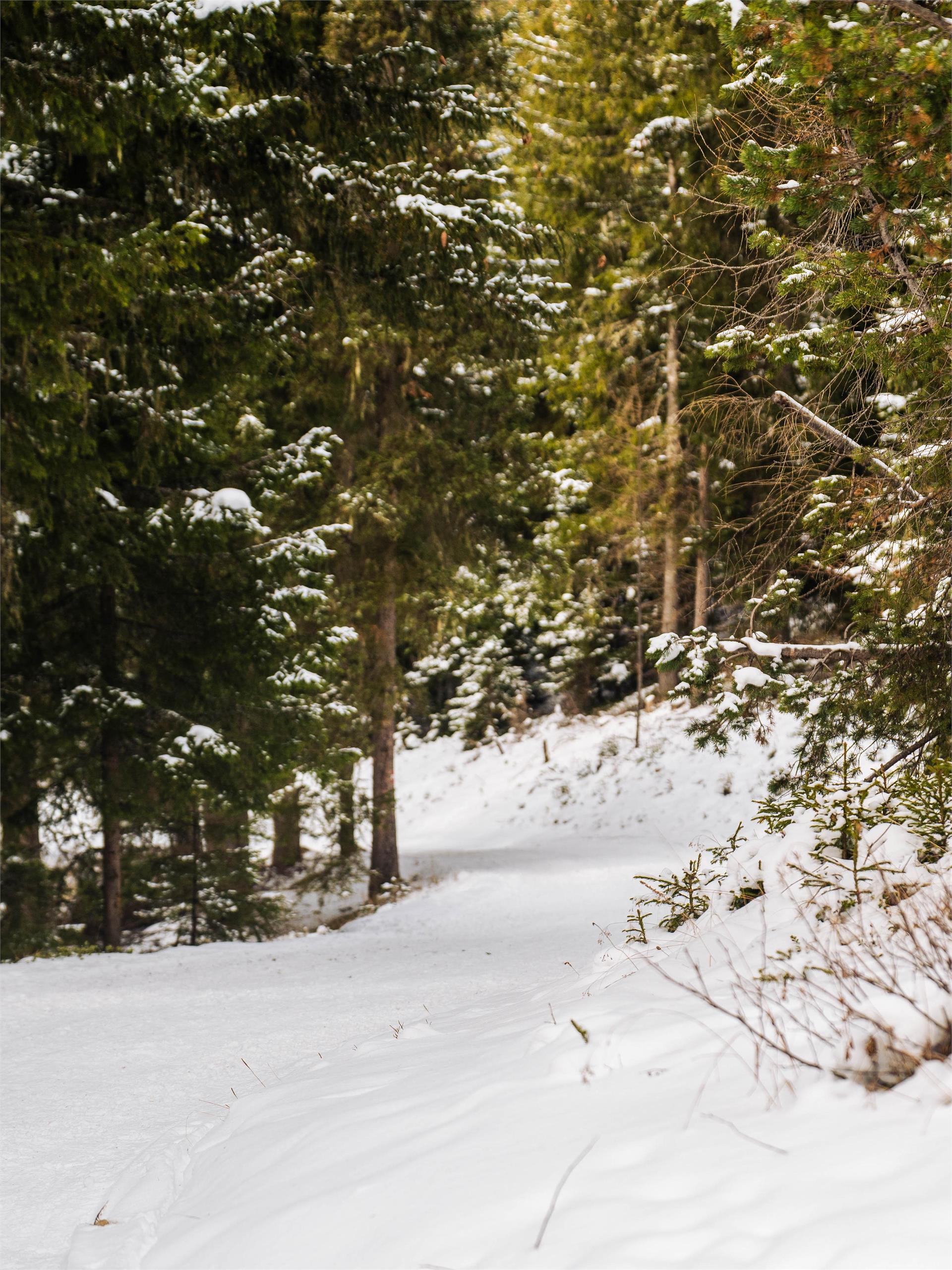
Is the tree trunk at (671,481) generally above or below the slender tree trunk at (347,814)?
above

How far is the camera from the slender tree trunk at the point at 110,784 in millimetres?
10148

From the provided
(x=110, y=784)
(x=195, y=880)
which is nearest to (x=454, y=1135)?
(x=110, y=784)

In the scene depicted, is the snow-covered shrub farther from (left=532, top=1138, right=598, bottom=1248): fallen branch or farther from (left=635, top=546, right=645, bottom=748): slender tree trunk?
(left=635, top=546, right=645, bottom=748): slender tree trunk

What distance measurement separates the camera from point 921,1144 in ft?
7.41

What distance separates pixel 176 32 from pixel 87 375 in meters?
3.52

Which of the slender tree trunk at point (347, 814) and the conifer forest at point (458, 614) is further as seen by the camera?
the slender tree trunk at point (347, 814)

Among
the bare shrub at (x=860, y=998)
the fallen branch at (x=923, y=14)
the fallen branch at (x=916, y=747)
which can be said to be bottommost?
the bare shrub at (x=860, y=998)

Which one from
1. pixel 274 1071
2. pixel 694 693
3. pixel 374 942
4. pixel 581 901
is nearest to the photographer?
pixel 274 1071

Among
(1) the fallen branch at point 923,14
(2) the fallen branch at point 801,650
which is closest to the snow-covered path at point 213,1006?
(2) the fallen branch at point 801,650

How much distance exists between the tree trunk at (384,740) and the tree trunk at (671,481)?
5.50 meters

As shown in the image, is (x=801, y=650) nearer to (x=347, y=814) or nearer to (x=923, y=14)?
(x=923, y=14)

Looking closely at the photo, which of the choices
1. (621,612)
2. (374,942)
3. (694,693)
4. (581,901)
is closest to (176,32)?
(694,693)

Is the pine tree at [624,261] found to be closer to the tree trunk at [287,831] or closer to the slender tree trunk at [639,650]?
the slender tree trunk at [639,650]

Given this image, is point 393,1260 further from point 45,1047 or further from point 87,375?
point 87,375
